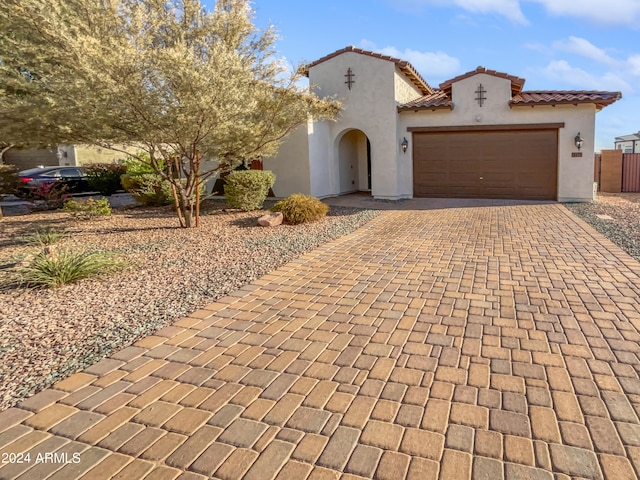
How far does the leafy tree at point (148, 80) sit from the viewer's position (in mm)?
7660

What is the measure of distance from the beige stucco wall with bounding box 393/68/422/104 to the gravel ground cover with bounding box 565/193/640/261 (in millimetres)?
6854

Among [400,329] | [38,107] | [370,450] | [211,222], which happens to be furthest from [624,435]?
[38,107]

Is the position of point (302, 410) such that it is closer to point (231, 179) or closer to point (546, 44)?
point (231, 179)

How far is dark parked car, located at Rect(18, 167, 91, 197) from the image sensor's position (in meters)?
17.5

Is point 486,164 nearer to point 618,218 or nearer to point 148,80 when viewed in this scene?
point 618,218

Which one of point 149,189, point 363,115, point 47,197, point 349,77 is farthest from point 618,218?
point 47,197

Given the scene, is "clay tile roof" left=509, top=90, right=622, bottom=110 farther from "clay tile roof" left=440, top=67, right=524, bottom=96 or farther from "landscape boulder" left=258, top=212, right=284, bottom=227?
"landscape boulder" left=258, top=212, right=284, bottom=227

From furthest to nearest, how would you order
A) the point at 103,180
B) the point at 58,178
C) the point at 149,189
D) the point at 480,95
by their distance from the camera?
the point at 103,180, the point at 58,178, the point at 480,95, the point at 149,189

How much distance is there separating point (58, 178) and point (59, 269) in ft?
49.9

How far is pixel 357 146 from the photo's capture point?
63.3ft

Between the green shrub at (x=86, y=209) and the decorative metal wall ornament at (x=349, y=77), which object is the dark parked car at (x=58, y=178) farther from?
the decorative metal wall ornament at (x=349, y=77)

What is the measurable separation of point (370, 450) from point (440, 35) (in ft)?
55.6

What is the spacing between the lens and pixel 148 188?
1469 cm

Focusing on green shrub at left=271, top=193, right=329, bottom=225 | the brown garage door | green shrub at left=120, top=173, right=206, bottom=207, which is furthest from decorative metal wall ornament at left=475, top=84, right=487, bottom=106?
green shrub at left=120, top=173, right=206, bottom=207
